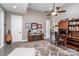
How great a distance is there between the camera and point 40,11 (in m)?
6.40

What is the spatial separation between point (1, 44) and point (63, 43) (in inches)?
135

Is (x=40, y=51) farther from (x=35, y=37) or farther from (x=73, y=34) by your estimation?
(x=73, y=34)

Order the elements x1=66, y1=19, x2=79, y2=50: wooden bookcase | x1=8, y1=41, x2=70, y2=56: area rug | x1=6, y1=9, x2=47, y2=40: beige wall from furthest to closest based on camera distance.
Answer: x1=66, y1=19, x2=79, y2=50: wooden bookcase, x1=6, y1=9, x2=47, y2=40: beige wall, x1=8, y1=41, x2=70, y2=56: area rug

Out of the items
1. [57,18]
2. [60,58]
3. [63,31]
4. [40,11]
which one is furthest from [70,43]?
[60,58]

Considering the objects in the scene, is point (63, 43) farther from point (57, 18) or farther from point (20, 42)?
point (20, 42)

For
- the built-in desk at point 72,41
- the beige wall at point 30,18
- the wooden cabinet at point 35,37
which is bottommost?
the built-in desk at point 72,41

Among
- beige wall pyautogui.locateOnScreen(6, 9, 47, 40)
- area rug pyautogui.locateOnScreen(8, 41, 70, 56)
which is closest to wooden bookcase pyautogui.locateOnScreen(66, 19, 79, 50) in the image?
beige wall pyautogui.locateOnScreen(6, 9, 47, 40)

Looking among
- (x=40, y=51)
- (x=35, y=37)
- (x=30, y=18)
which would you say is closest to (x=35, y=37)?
(x=35, y=37)

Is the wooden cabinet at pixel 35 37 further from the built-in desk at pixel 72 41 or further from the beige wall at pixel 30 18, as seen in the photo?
the built-in desk at pixel 72 41

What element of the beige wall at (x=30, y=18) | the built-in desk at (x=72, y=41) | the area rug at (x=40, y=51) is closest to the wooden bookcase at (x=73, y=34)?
the built-in desk at (x=72, y=41)

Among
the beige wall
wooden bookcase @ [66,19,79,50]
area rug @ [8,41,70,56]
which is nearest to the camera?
area rug @ [8,41,70,56]

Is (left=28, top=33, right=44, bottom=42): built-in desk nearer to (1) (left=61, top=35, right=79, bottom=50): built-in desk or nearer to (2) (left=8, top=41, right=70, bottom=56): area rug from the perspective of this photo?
(1) (left=61, top=35, right=79, bottom=50): built-in desk

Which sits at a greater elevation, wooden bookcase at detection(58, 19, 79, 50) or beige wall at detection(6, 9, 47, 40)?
beige wall at detection(6, 9, 47, 40)

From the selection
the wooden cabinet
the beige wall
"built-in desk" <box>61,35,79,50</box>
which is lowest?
"built-in desk" <box>61,35,79,50</box>
